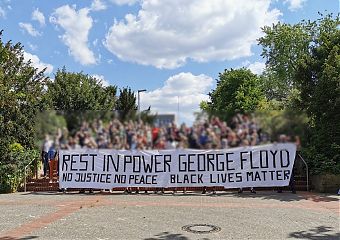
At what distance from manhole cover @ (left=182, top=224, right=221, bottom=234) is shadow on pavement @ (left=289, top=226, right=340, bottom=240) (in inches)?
70.7

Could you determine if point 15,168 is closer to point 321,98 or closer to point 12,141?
point 12,141

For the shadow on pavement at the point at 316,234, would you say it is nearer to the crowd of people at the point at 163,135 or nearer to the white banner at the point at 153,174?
the white banner at the point at 153,174

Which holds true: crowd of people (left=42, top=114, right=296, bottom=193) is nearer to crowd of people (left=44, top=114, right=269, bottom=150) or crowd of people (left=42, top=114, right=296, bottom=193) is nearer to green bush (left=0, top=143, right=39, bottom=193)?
crowd of people (left=44, top=114, right=269, bottom=150)

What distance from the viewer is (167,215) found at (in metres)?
11.2

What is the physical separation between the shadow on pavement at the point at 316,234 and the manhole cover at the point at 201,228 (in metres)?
1.80

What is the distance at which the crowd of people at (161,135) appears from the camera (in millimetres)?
3129

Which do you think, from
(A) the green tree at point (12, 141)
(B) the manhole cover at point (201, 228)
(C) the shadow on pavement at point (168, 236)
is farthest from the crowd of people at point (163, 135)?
(A) the green tree at point (12, 141)

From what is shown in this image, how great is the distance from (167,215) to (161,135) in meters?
8.42

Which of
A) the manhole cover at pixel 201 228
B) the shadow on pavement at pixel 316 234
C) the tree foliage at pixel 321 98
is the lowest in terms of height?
the shadow on pavement at pixel 316 234

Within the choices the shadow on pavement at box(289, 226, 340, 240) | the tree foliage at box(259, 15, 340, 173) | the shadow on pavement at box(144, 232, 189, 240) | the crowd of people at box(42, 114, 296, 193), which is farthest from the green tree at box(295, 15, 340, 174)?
the crowd of people at box(42, 114, 296, 193)

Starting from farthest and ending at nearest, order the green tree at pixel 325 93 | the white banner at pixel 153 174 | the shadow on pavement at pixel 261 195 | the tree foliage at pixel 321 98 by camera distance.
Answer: the shadow on pavement at pixel 261 195 < the white banner at pixel 153 174 < the green tree at pixel 325 93 < the tree foliage at pixel 321 98

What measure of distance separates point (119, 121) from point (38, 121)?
682 millimetres

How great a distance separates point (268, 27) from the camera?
49000mm

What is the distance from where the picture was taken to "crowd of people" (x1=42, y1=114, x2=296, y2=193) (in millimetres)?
3129
